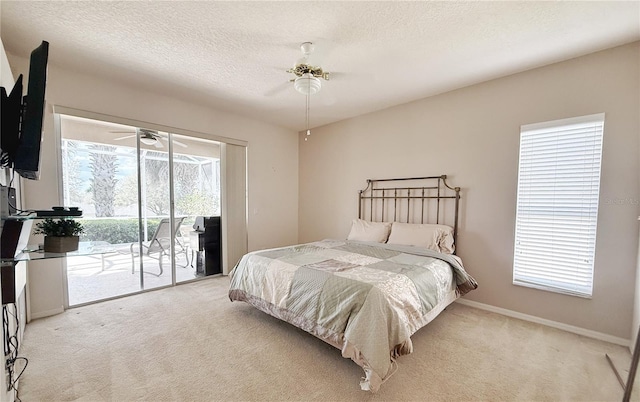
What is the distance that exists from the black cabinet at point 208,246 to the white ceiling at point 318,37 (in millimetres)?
2048

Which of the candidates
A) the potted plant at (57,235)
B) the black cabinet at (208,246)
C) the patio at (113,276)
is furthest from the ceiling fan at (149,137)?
the potted plant at (57,235)

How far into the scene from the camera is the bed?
1.59 m

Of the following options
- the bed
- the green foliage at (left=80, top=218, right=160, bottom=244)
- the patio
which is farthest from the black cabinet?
the bed

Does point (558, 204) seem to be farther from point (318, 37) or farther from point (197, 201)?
point (197, 201)

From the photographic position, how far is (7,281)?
129 centimetres

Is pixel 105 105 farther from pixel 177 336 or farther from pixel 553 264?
pixel 553 264

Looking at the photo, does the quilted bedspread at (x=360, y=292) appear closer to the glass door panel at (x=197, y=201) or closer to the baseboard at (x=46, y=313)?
the glass door panel at (x=197, y=201)

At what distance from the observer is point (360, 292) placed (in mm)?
1706

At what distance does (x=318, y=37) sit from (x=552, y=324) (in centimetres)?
348

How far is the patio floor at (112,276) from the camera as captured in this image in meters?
3.00

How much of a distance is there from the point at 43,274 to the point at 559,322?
17.1ft

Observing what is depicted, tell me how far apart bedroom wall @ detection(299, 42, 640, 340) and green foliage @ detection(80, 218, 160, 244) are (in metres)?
2.96

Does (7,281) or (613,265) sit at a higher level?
(7,281)

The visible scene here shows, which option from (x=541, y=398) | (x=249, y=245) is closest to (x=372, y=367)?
(x=541, y=398)
